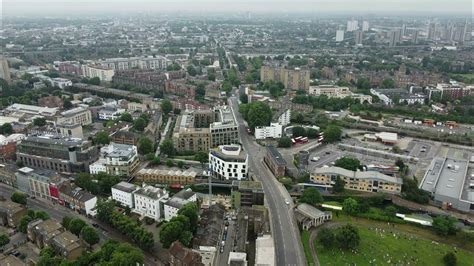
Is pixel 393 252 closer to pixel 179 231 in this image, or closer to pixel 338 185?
pixel 338 185

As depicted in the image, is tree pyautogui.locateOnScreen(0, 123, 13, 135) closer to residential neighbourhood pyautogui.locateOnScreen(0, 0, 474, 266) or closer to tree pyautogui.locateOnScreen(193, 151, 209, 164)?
residential neighbourhood pyautogui.locateOnScreen(0, 0, 474, 266)

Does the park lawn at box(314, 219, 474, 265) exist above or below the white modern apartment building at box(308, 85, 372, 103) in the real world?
below

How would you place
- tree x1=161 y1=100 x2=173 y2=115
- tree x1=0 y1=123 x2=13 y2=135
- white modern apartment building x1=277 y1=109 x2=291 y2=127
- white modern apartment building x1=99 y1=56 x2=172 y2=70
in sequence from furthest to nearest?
white modern apartment building x1=99 y1=56 x2=172 y2=70, tree x1=161 y1=100 x2=173 y2=115, white modern apartment building x1=277 y1=109 x2=291 y2=127, tree x1=0 y1=123 x2=13 y2=135

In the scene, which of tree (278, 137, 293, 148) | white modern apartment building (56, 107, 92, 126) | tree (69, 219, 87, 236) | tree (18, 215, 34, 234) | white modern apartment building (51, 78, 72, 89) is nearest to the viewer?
tree (69, 219, 87, 236)

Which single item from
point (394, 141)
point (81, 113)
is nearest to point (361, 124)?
point (394, 141)

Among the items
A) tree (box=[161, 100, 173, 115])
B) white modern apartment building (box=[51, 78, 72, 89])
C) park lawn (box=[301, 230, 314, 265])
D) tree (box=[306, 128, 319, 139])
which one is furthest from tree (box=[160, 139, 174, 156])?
white modern apartment building (box=[51, 78, 72, 89])

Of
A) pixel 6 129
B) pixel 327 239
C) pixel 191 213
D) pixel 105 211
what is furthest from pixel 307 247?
pixel 6 129

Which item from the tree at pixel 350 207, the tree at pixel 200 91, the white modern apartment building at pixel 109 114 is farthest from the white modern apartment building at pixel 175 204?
the tree at pixel 200 91
